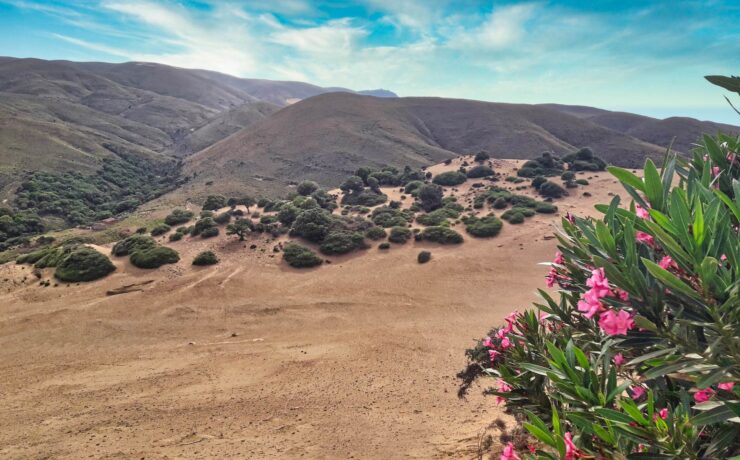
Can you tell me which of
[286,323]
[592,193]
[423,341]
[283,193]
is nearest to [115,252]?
[286,323]

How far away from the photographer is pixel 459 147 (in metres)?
89.0

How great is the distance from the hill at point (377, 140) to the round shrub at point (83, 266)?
31.7 metres

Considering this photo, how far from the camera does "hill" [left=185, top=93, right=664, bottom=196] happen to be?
68125 mm

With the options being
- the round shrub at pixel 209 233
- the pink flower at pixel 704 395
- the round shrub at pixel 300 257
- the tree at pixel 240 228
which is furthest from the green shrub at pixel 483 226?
the pink flower at pixel 704 395

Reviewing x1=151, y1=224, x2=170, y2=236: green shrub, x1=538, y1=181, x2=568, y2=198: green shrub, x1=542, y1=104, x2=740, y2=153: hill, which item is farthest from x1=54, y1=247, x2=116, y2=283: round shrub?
x1=542, y1=104, x2=740, y2=153: hill

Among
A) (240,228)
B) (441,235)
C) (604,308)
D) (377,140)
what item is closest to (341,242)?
(240,228)

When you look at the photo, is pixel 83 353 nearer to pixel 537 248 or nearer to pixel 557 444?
pixel 557 444

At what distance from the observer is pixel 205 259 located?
966 inches

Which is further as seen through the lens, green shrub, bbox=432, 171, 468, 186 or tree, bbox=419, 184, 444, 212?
green shrub, bbox=432, 171, 468, 186

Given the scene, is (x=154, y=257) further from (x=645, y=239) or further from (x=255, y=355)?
(x=645, y=239)

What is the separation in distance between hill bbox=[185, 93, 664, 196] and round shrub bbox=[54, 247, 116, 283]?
104ft

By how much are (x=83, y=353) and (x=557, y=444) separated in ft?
61.0

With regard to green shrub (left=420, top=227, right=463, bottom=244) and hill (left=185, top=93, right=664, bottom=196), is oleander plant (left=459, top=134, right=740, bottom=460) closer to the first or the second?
green shrub (left=420, top=227, right=463, bottom=244)

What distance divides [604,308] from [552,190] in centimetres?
4179
